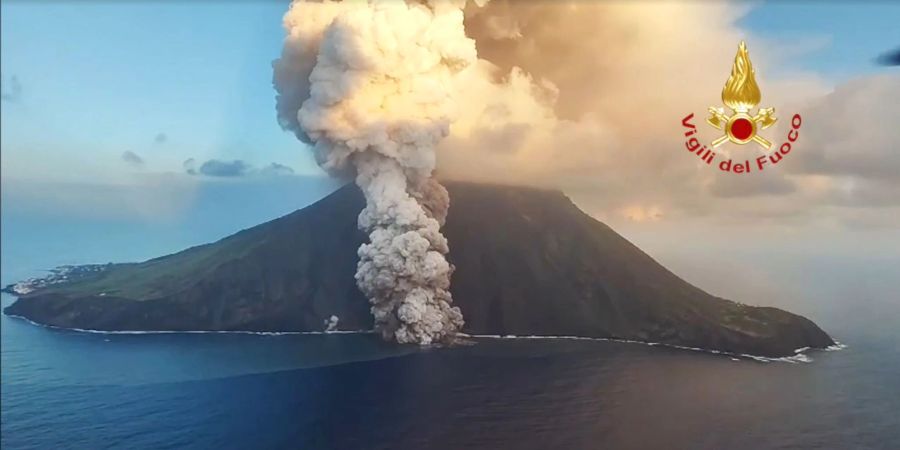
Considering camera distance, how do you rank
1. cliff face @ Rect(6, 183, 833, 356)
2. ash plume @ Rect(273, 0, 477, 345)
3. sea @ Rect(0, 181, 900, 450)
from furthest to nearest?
ash plume @ Rect(273, 0, 477, 345) < cliff face @ Rect(6, 183, 833, 356) < sea @ Rect(0, 181, 900, 450)

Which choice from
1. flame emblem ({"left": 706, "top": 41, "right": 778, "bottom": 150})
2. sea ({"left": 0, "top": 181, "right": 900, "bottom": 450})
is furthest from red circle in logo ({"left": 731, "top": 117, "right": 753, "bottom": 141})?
sea ({"left": 0, "top": 181, "right": 900, "bottom": 450})

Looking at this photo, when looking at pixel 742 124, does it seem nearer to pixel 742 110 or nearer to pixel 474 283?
pixel 742 110

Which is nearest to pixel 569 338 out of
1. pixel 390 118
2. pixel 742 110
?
pixel 742 110

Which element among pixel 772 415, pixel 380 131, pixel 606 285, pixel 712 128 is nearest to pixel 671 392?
pixel 772 415

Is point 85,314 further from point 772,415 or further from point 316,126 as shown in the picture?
point 772,415

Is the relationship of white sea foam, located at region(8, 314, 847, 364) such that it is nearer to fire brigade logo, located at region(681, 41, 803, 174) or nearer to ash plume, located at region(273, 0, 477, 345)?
ash plume, located at region(273, 0, 477, 345)

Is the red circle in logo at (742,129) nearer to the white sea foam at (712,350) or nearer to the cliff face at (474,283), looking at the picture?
the cliff face at (474,283)
